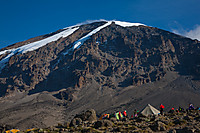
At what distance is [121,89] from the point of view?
120m

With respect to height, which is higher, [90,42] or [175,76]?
[90,42]

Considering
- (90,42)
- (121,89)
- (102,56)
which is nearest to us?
(121,89)

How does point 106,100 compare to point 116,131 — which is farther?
point 106,100

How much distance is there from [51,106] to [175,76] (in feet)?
275

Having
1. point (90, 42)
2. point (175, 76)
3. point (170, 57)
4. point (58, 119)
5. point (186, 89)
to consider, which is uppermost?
point (90, 42)

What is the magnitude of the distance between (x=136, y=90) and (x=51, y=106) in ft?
170

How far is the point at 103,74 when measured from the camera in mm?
143000

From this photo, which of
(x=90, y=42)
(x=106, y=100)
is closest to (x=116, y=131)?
(x=106, y=100)

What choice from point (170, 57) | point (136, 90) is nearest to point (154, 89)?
point (136, 90)

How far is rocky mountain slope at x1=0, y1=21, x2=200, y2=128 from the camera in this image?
99625mm

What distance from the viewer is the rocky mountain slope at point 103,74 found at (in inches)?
3922

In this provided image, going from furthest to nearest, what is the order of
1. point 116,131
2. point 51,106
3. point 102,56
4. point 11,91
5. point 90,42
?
point 90,42 < point 102,56 < point 11,91 < point 51,106 < point 116,131

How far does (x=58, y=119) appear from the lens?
280 feet

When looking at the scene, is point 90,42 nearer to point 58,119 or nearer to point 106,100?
point 106,100
